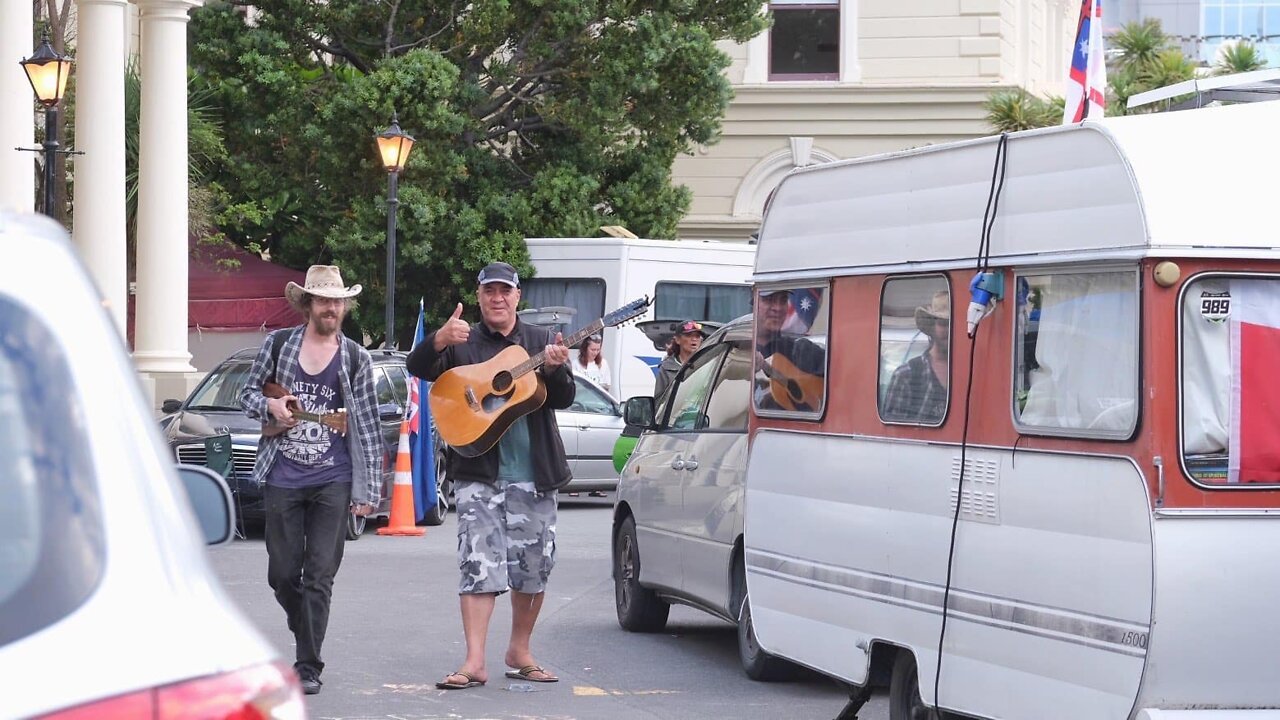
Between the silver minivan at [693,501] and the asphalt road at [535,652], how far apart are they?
0.30 meters

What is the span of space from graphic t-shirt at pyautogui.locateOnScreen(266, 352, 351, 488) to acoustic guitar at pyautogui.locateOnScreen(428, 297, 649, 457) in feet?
1.57

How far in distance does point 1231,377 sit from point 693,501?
Result: 4523mm

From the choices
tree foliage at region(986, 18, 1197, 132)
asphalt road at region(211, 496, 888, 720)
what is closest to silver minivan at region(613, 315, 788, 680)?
asphalt road at region(211, 496, 888, 720)

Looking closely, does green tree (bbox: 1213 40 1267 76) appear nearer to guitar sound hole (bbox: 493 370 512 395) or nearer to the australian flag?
the australian flag

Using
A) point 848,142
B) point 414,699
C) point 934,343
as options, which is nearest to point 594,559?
point 414,699

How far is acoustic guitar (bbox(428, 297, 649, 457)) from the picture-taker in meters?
8.92

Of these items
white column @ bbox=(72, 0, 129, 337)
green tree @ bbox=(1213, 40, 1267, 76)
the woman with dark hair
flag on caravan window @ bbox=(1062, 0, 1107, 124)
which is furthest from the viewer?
green tree @ bbox=(1213, 40, 1267, 76)

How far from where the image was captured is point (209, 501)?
13.1ft

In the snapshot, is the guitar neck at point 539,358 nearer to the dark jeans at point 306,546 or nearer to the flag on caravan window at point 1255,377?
the dark jeans at point 306,546

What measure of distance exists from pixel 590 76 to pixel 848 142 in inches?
395

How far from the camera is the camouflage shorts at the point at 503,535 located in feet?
29.1

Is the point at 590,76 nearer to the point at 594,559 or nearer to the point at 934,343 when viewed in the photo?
the point at 594,559

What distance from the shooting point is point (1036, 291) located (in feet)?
21.1

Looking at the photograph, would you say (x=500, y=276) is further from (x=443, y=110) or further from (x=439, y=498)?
(x=443, y=110)
